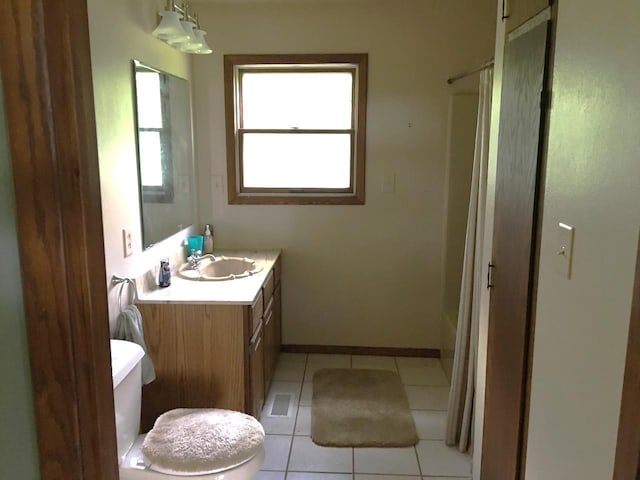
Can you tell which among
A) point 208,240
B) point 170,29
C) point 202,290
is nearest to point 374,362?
point 208,240

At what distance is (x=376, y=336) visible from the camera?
148 inches

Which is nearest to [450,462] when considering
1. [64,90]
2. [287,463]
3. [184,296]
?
[287,463]

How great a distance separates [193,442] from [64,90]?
1.50m

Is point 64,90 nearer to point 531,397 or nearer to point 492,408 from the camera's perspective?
point 531,397

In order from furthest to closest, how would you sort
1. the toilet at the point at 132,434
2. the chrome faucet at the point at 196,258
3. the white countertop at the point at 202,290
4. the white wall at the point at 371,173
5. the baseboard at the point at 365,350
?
the baseboard at the point at 365,350
the white wall at the point at 371,173
the chrome faucet at the point at 196,258
the white countertop at the point at 202,290
the toilet at the point at 132,434

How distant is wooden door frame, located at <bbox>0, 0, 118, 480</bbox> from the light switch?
1007mm

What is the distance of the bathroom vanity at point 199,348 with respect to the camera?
244 centimetres

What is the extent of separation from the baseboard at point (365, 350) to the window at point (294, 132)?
1.04m

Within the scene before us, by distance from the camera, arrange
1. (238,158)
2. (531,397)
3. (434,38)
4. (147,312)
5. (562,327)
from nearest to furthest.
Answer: (562,327) → (531,397) → (147,312) → (434,38) → (238,158)

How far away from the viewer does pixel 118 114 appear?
7.47 feet

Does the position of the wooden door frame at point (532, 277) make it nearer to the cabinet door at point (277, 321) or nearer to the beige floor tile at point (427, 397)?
the beige floor tile at point (427, 397)

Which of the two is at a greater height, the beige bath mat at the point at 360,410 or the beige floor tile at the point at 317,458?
the beige bath mat at the point at 360,410

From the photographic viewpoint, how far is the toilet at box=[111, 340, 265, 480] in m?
1.80

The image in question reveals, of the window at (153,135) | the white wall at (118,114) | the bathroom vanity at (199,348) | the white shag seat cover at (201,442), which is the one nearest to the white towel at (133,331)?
the white wall at (118,114)
